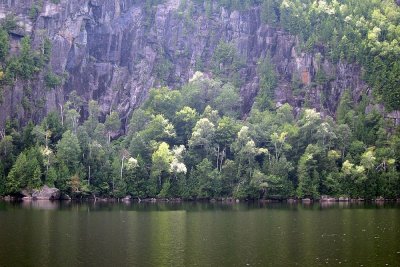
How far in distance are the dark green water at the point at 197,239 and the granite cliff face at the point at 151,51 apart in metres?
64.2

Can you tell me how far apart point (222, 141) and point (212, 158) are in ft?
13.1

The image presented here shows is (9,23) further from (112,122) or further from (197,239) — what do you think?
(197,239)

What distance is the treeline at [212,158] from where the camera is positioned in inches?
3957

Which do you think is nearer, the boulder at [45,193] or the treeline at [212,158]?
the boulder at [45,193]

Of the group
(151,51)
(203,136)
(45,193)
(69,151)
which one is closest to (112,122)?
(69,151)

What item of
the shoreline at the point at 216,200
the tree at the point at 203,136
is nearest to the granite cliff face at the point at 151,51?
the tree at the point at 203,136

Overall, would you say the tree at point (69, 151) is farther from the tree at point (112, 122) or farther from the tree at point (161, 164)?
the tree at point (112, 122)

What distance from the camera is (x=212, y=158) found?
11100 centimetres

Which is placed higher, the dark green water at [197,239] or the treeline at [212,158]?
the treeline at [212,158]

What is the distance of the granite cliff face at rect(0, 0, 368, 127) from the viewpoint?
126875mm

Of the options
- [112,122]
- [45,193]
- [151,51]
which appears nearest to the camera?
[45,193]

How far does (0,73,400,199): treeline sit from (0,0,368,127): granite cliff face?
14122 millimetres

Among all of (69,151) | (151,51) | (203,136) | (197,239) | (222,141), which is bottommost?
(197,239)

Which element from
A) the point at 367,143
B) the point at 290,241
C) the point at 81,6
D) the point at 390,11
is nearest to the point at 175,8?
the point at 81,6
